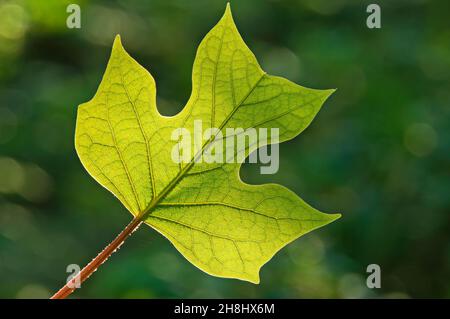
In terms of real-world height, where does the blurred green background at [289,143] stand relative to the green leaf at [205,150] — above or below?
above

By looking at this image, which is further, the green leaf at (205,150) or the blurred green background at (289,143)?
the blurred green background at (289,143)

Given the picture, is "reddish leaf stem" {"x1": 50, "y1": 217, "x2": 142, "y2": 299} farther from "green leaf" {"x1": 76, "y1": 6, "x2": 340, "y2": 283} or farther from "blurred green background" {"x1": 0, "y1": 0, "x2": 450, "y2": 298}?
"blurred green background" {"x1": 0, "y1": 0, "x2": 450, "y2": 298}

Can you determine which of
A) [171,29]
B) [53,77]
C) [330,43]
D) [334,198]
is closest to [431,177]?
[334,198]

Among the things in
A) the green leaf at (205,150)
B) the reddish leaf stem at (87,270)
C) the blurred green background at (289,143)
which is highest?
the blurred green background at (289,143)

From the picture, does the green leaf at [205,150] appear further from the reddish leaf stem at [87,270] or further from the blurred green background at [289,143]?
the blurred green background at [289,143]

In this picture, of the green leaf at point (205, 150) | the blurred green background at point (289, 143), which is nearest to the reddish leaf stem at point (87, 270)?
the green leaf at point (205, 150)

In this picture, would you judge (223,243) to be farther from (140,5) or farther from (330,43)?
(140,5)

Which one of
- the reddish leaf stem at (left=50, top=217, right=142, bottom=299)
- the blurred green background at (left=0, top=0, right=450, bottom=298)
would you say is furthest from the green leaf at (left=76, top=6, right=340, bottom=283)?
the blurred green background at (left=0, top=0, right=450, bottom=298)

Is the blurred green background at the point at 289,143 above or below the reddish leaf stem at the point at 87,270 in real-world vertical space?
above
